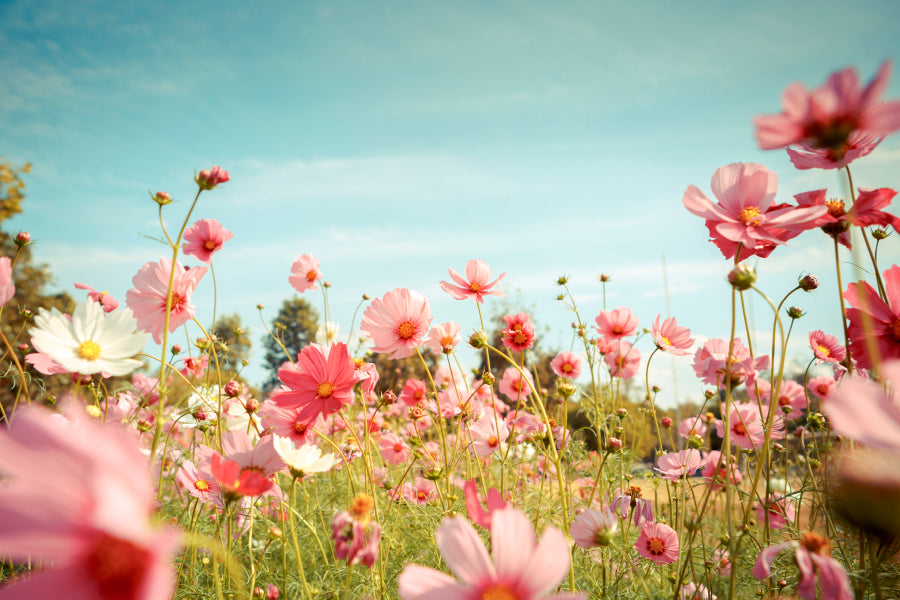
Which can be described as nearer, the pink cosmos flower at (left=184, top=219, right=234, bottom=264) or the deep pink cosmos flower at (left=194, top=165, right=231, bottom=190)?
the deep pink cosmos flower at (left=194, top=165, right=231, bottom=190)

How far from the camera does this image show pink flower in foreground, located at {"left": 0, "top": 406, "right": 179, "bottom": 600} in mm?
247

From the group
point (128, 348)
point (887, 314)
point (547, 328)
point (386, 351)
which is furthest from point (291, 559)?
point (547, 328)

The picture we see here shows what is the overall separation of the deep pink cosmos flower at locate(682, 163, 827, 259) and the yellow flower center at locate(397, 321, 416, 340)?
2.17ft

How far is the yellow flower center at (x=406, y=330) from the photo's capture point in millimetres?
1144

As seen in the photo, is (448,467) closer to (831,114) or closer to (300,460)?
(300,460)

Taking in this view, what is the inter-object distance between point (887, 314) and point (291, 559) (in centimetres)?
186

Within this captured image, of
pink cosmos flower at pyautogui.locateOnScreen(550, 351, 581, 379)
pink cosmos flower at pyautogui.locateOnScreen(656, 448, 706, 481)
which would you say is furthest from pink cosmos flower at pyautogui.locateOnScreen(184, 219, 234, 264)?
pink cosmos flower at pyautogui.locateOnScreen(550, 351, 581, 379)

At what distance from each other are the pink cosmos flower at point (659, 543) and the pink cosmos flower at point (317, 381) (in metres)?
0.78

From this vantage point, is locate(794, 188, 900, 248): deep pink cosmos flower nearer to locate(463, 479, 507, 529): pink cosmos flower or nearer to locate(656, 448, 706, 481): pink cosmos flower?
locate(463, 479, 507, 529): pink cosmos flower

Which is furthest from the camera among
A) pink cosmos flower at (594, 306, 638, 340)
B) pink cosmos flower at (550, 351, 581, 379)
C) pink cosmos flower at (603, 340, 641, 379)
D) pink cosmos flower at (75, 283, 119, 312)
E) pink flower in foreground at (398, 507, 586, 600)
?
pink cosmos flower at (550, 351, 581, 379)

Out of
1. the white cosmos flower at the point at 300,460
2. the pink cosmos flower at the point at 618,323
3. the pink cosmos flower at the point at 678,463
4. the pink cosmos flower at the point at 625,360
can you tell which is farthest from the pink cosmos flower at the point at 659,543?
the pink cosmos flower at the point at 625,360

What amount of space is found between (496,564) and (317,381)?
0.51 m

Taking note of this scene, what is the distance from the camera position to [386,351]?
113 centimetres

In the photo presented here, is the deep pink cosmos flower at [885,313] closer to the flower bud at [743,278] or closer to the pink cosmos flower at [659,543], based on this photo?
the flower bud at [743,278]
